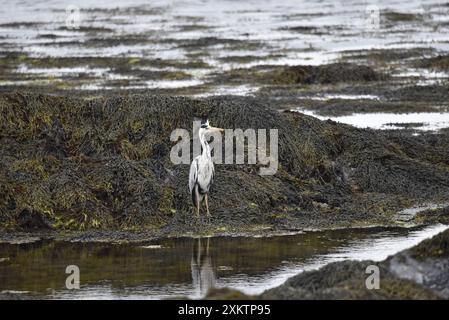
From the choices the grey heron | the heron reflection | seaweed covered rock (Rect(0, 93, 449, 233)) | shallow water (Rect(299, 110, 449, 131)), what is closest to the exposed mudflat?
shallow water (Rect(299, 110, 449, 131))

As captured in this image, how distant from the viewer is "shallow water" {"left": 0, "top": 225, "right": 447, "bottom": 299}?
10.4 metres

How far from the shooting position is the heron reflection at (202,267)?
10461mm

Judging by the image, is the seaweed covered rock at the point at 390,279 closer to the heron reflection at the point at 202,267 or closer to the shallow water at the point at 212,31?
the heron reflection at the point at 202,267

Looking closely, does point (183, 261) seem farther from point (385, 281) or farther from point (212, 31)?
point (212, 31)

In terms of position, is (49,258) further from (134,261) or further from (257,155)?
(257,155)

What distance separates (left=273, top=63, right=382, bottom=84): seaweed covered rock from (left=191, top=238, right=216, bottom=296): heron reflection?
48.8ft

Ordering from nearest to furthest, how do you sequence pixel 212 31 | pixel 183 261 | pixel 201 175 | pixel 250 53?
pixel 183 261, pixel 201 175, pixel 250 53, pixel 212 31

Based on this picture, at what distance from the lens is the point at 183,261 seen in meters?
11.5

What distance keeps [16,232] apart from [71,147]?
2037 millimetres

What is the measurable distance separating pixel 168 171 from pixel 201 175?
3.58 feet

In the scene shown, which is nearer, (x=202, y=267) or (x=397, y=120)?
(x=202, y=267)

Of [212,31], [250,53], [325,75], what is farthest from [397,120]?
[212,31]

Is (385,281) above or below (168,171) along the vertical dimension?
above

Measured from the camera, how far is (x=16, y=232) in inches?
504
